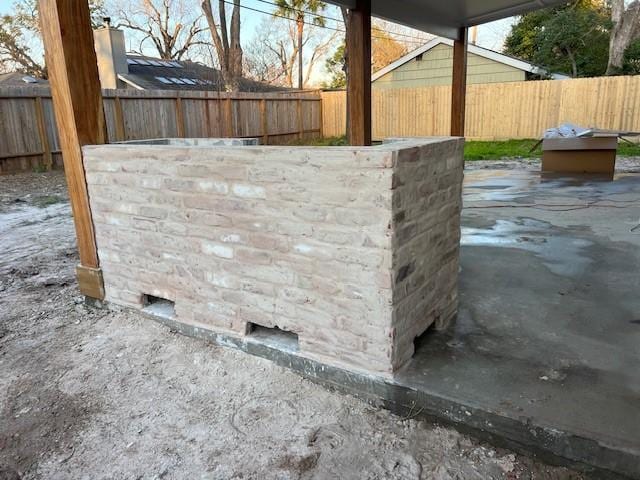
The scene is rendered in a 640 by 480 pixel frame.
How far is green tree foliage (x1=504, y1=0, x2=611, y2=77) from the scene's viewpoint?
17906 mm

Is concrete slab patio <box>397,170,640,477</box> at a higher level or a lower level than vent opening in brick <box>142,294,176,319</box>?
higher

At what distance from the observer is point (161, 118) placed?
12.4 metres

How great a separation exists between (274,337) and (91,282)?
1650mm

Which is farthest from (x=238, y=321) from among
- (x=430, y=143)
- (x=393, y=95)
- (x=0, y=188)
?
(x=393, y=95)

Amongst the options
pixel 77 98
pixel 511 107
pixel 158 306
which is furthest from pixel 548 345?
pixel 511 107

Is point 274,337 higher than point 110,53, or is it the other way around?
point 110,53

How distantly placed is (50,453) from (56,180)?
327 inches

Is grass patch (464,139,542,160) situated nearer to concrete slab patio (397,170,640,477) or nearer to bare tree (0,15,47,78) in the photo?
concrete slab patio (397,170,640,477)

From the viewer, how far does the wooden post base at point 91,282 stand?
368cm

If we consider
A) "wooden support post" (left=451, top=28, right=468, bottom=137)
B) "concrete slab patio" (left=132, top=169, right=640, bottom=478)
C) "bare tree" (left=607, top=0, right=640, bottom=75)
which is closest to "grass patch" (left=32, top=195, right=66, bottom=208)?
"concrete slab patio" (left=132, top=169, right=640, bottom=478)

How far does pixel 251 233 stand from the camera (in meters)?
2.73

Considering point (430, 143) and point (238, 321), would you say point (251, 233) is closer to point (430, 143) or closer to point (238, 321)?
point (238, 321)

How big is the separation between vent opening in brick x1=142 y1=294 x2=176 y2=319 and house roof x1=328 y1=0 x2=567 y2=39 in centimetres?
344

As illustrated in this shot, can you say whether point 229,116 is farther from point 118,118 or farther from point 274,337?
point 274,337
